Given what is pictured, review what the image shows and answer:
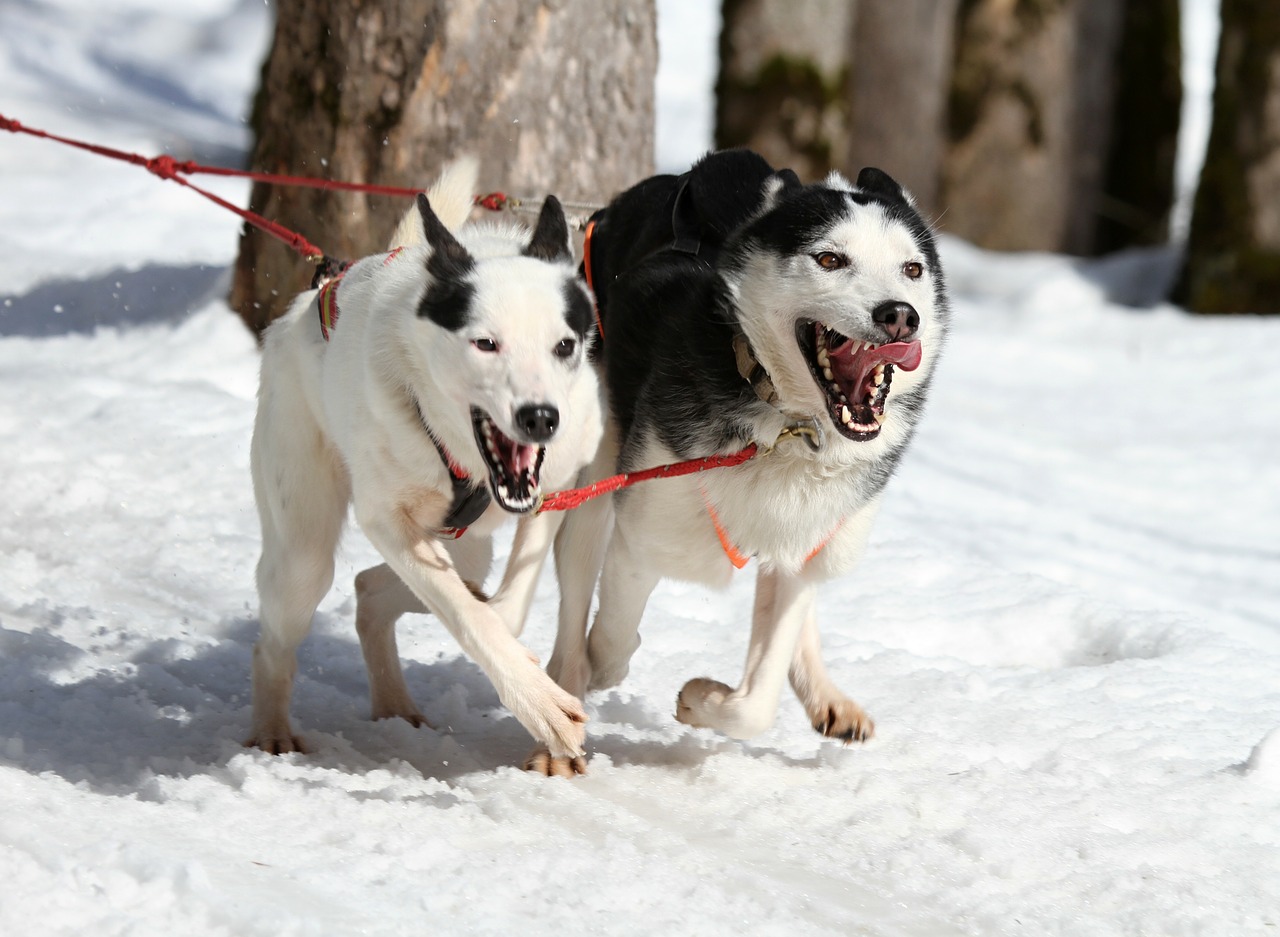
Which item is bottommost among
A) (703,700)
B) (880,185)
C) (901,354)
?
(703,700)

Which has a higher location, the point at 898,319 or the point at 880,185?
the point at 880,185

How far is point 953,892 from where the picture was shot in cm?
303

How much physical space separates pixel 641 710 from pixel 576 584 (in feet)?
1.61

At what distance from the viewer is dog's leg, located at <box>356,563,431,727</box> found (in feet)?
13.2

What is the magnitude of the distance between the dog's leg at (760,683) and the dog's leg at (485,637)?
40 cm

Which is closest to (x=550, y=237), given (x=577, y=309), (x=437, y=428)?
(x=577, y=309)

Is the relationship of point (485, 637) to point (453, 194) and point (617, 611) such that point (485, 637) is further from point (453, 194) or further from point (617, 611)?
point (453, 194)

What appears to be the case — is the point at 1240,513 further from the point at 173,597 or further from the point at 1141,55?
the point at 1141,55

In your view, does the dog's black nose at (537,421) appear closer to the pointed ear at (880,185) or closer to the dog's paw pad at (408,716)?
the pointed ear at (880,185)

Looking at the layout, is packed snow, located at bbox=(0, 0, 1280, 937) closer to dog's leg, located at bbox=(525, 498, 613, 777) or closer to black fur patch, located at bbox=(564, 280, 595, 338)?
dog's leg, located at bbox=(525, 498, 613, 777)

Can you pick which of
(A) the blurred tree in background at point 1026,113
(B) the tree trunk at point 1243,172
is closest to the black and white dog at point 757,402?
(B) the tree trunk at point 1243,172

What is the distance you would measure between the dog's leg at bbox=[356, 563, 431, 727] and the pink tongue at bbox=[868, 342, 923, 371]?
1552 mm

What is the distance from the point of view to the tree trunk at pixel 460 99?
5898mm

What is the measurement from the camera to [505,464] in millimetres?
3059
